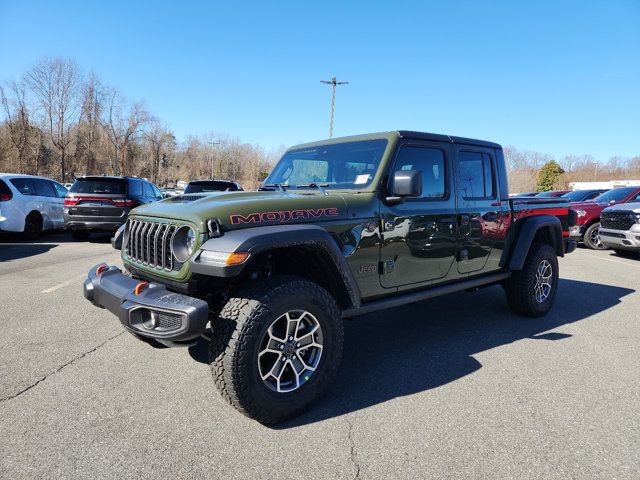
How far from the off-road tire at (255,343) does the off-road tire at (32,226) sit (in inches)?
393

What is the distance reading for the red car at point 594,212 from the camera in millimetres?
11734

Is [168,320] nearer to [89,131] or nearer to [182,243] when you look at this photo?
[182,243]

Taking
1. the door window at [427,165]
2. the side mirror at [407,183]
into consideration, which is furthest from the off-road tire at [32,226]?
the side mirror at [407,183]

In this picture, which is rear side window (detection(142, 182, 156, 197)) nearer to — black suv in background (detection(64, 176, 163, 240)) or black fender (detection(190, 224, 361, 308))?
black suv in background (detection(64, 176, 163, 240))

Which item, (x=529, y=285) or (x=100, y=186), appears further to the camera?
(x=100, y=186)

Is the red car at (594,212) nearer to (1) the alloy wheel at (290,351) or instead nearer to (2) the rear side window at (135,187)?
(1) the alloy wheel at (290,351)

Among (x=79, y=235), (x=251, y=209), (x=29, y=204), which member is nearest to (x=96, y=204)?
(x=79, y=235)

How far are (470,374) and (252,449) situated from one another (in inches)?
75.5

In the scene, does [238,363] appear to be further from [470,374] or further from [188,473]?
[470,374]

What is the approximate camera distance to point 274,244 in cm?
256

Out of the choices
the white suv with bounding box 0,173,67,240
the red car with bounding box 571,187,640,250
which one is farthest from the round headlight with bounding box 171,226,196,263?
the red car with bounding box 571,187,640,250

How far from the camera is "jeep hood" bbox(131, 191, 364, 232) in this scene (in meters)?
2.70

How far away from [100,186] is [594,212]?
13.0 m

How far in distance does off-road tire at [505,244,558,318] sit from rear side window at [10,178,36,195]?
424 inches
